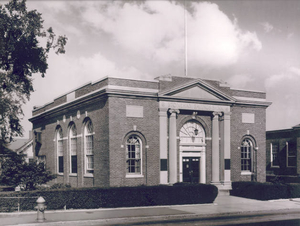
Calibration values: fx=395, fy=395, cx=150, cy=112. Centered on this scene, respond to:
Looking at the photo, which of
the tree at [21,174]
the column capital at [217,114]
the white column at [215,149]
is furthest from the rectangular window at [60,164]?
the column capital at [217,114]

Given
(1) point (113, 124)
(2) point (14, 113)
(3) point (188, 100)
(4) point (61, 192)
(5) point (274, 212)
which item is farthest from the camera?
(2) point (14, 113)

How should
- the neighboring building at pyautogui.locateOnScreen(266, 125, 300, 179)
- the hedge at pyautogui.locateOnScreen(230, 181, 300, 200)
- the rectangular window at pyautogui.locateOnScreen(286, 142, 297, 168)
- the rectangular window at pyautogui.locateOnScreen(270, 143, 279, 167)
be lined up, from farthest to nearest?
the rectangular window at pyautogui.locateOnScreen(270, 143, 279, 167), the rectangular window at pyautogui.locateOnScreen(286, 142, 297, 168), the neighboring building at pyautogui.locateOnScreen(266, 125, 300, 179), the hedge at pyautogui.locateOnScreen(230, 181, 300, 200)

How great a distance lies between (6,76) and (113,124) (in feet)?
29.9

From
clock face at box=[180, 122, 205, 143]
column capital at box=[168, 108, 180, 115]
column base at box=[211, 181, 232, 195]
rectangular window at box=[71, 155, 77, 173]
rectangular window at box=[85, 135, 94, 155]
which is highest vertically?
column capital at box=[168, 108, 180, 115]

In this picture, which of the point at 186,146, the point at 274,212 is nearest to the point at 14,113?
the point at 186,146

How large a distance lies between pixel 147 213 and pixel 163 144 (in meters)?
8.48

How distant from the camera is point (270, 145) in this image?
43281 millimetres

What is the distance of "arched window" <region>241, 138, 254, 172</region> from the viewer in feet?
103

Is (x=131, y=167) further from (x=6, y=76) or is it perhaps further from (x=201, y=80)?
(x=6, y=76)

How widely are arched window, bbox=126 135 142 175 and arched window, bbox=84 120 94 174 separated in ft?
11.5

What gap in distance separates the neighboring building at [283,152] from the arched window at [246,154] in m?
9.29

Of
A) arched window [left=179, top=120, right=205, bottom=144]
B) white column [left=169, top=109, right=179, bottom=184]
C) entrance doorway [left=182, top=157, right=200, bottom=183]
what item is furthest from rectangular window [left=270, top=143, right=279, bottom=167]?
white column [left=169, top=109, right=179, bottom=184]

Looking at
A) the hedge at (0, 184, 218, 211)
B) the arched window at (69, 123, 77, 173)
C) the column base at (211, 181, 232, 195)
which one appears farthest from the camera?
the arched window at (69, 123, 77, 173)

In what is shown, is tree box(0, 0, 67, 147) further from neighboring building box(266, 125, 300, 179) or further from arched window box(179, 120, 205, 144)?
neighboring building box(266, 125, 300, 179)
